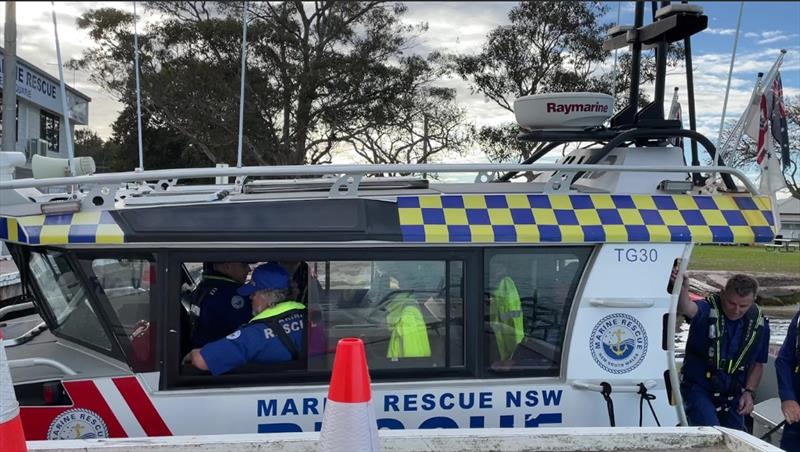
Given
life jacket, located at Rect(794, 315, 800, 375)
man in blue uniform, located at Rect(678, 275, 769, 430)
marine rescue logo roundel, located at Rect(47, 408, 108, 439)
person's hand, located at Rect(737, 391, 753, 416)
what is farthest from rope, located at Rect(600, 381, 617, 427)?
marine rescue logo roundel, located at Rect(47, 408, 108, 439)

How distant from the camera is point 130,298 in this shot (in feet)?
9.13

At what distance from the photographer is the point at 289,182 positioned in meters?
3.50

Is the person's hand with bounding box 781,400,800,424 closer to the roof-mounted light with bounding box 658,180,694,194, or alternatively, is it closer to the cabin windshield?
the roof-mounted light with bounding box 658,180,694,194

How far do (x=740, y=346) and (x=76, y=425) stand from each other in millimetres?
3253

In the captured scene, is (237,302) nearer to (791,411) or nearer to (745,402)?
(745,402)

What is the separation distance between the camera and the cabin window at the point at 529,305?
2.88 m

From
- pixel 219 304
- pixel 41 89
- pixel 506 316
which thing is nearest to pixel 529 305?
pixel 506 316

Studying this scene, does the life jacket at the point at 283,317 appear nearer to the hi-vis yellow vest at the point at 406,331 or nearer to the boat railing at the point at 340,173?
the hi-vis yellow vest at the point at 406,331

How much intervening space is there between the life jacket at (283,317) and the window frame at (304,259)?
10 centimetres

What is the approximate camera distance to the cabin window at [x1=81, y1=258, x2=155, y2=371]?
273 centimetres

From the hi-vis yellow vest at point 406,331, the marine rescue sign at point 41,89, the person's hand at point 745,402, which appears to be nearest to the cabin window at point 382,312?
the hi-vis yellow vest at point 406,331

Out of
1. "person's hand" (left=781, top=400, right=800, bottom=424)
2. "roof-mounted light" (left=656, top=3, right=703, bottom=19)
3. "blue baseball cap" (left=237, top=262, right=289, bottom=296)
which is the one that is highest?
"roof-mounted light" (left=656, top=3, right=703, bottom=19)

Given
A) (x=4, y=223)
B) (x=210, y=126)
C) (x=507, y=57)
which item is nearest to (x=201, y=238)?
(x=4, y=223)

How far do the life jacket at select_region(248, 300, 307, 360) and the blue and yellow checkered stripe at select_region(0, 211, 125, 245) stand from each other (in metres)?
0.66
